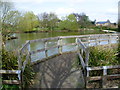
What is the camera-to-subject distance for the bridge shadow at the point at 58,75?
2.94 metres

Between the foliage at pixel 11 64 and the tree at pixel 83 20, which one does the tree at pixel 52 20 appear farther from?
the foliage at pixel 11 64

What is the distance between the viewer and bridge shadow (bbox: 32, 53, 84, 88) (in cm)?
294

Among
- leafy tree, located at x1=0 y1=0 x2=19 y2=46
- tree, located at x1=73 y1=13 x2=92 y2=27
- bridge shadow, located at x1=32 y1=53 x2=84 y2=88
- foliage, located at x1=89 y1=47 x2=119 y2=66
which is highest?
tree, located at x1=73 y1=13 x2=92 y2=27

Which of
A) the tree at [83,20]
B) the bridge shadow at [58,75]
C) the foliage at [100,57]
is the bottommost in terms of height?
the bridge shadow at [58,75]

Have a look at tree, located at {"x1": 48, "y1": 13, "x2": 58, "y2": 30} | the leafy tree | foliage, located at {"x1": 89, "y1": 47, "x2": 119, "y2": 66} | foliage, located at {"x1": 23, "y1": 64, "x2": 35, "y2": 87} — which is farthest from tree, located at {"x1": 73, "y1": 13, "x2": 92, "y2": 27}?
foliage, located at {"x1": 23, "y1": 64, "x2": 35, "y2": 87}

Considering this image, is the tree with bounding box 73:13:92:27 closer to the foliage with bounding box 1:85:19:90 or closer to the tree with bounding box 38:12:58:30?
the tree with bounding box 38:12:58:30

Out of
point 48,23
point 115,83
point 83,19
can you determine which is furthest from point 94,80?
point 83,19

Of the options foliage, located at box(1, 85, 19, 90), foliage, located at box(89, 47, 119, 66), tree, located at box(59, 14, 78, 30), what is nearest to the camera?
foliage, located at box(1, 85, 19, 90)

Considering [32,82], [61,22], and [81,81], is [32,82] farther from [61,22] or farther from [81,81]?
[61,22]

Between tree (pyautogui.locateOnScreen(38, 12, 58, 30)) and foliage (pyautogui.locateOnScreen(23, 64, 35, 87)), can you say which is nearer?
foliage (pyautogui.locateOnScreen(23, 64, 35, 87))

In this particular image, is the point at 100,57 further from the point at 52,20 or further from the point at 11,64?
the point at 52,20

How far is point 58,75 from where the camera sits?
3.36m

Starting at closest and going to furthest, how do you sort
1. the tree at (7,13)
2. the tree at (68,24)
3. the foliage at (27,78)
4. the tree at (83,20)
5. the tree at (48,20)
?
1. the foliage at (27,78)
2. the tree at (7,13)
3. the tree at (48,20)
4. the tree at (68,24)
5. the tree at (83,20)

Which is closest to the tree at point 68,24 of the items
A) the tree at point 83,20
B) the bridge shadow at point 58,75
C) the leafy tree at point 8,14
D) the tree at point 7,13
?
the tree at point 83,20
